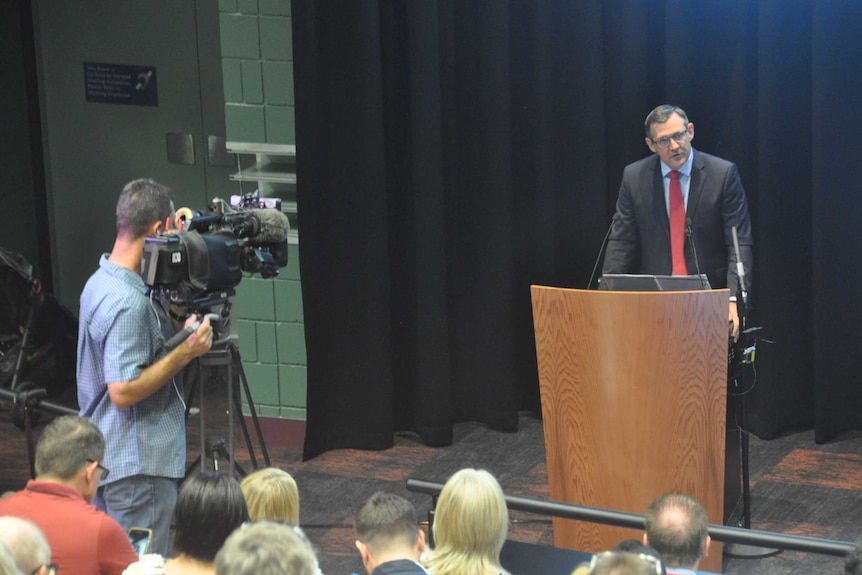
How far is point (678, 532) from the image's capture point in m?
2.88

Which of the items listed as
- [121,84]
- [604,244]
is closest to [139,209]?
[604,244]

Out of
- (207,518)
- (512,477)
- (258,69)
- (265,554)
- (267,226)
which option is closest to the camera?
(265,554)

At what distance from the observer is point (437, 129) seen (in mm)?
5742

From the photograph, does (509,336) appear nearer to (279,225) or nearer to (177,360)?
(279,225)

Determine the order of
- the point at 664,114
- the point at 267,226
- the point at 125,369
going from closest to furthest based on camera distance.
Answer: the point at 125,369 → the point at 267,226 → the point at 664,114

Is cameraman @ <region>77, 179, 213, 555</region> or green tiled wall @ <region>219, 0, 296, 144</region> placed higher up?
green tiled wall @ <region>219, 0, 296, 144</region>

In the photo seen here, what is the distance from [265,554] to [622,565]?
2.16 feet

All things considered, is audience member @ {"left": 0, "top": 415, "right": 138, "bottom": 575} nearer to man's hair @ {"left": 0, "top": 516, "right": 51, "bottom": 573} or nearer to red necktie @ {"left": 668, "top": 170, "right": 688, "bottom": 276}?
man's hair @ {"left": 0, "top": 516, "right": 51, "bottom": 573}

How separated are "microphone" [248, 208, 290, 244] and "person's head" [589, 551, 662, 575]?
222 cm

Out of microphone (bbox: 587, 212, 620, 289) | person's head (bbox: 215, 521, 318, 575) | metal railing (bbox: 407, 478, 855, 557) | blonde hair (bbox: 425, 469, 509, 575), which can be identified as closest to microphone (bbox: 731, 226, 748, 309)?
microphone (bbox: 587, 212, 620, 289)

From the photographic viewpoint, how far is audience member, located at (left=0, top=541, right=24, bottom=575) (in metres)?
2.26

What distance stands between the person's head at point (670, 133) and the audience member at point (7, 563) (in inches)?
127

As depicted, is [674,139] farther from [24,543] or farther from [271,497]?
[24,543]

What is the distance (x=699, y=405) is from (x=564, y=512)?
2.45ft
